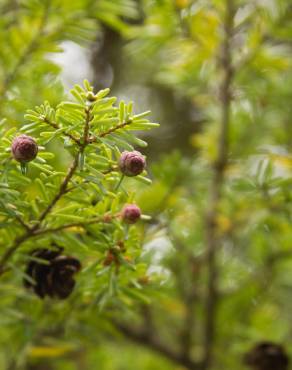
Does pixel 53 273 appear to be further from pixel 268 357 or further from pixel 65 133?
pixel 268 357

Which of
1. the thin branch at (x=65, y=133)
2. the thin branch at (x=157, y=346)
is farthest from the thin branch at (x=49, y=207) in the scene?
the thin branch at (x=157, y=346)

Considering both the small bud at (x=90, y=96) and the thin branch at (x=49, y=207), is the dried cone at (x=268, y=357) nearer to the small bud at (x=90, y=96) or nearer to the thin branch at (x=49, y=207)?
the thin branch at (x=49, y=207)

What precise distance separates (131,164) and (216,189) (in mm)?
688

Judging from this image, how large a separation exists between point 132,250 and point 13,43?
1.60 feet

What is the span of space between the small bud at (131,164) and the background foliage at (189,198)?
0.53ft

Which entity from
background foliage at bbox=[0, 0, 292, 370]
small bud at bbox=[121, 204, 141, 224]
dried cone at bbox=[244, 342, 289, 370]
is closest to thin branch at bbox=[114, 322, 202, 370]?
background foliage at bbox=[0, 0, 292, 370]

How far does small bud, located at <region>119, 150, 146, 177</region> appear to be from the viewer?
531 millimetres

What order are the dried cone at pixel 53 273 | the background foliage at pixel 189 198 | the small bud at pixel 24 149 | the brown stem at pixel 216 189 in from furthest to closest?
the brown stem at pixel 216 189
the background foliage at pixel 189 198
the dried cone at pixel 53 273
the small bud at pixel 24 149

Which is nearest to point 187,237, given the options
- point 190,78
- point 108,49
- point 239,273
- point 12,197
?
point 239,273

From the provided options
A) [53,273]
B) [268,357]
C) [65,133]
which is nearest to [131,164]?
[65,133]

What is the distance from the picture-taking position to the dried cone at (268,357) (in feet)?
3.37

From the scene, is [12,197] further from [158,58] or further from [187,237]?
[158,58]

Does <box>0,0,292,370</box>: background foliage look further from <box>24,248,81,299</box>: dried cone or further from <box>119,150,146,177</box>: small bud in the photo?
<box>119,150,146,177</box>: small bud

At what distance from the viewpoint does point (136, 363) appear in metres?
1.41
